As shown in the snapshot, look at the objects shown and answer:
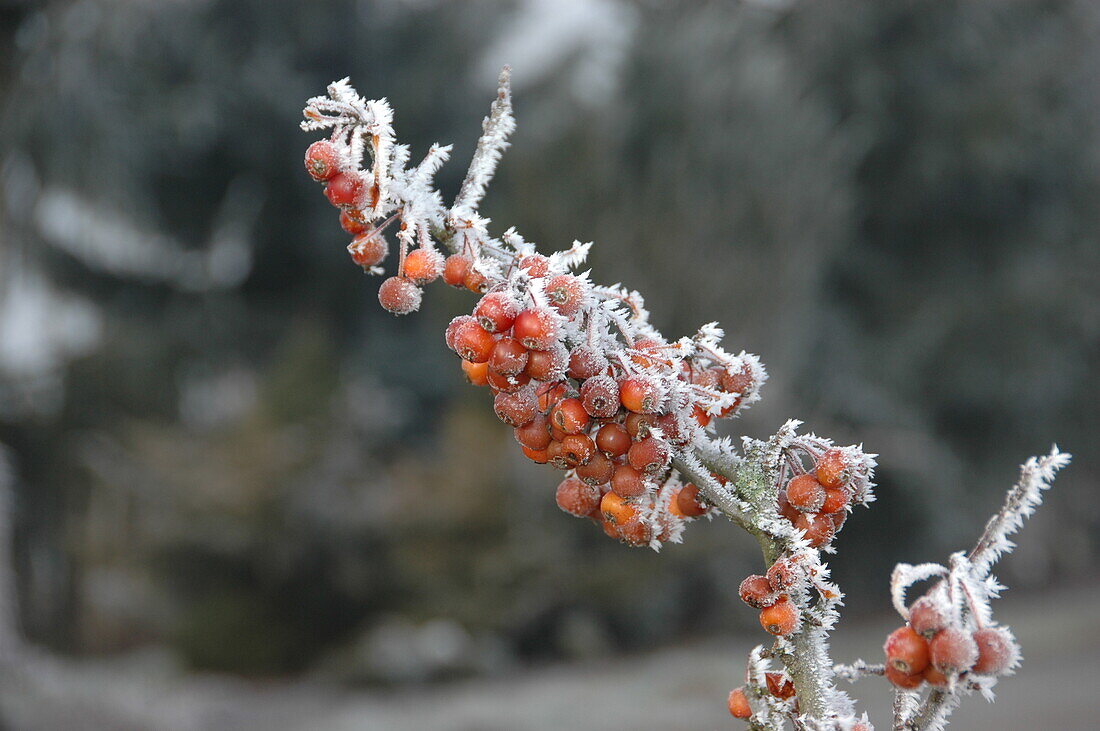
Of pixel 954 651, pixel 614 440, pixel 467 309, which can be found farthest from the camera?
pixel 467 309

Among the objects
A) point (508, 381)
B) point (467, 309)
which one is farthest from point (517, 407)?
point (467, 309)

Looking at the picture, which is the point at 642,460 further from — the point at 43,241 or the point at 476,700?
the point at 43,241

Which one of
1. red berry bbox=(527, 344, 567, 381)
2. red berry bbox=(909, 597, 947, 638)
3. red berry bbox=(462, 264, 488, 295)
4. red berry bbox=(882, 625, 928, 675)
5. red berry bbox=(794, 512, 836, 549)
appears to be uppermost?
red berry bbox=(462, 264, 488, 295)

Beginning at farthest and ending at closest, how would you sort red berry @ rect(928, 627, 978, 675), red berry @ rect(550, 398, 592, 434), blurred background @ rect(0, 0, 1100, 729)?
blurred background @ rect(0, 0, 1100, 729) < red berry @ rect(550, 398, 592, 434) < red berry @ rect(928, 627, 978, 675)

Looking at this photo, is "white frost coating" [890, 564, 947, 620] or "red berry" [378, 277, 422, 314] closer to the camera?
"white frost coating" [890, 564, 947, 620]

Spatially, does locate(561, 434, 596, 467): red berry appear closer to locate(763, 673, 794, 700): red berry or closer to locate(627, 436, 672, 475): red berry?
locate(627, 436, 672, 475): red berry

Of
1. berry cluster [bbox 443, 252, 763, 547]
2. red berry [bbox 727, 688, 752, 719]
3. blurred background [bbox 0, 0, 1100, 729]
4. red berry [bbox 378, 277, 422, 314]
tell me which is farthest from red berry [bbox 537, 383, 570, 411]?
blurred background [bbox 0, 0, 1100, 729]

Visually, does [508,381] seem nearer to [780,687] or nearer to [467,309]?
[780,687]
